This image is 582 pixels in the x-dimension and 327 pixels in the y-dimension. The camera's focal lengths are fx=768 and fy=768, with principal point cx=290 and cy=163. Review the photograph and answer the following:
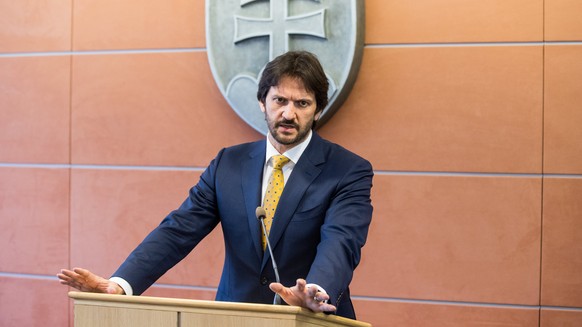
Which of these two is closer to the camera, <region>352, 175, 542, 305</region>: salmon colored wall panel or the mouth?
the mouth

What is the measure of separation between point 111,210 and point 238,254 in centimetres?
165

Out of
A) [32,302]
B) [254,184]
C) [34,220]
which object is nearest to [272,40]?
[254,184]

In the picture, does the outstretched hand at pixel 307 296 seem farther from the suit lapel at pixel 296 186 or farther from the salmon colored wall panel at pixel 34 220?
the salmon colored wall panel at pixel 34 220

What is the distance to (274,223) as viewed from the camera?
2.23 metres

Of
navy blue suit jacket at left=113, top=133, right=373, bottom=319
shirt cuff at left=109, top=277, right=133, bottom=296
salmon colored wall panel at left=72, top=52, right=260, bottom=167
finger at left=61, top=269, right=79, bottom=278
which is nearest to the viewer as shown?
finger at left=61, top=269, right=79, bottom=278

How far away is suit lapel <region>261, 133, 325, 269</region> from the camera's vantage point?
223cm

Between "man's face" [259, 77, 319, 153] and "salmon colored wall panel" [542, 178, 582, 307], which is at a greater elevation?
"man's face" [259, 77, 319, 153]

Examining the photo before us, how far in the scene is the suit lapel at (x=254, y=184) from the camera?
2.26m

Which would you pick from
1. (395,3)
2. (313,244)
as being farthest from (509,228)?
(313,244)

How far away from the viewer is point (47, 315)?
12.8 ft

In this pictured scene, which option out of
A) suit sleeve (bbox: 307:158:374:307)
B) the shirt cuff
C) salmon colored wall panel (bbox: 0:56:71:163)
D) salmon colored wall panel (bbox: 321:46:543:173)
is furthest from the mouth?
salmon colored wall panel (bbox: 0:56:71:163)

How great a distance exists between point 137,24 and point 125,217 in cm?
94

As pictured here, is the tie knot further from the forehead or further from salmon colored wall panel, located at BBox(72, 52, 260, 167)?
salmon colored wall panel, located at BBox(72, 52, 260, 167)

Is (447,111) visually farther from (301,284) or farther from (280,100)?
(301,284)
